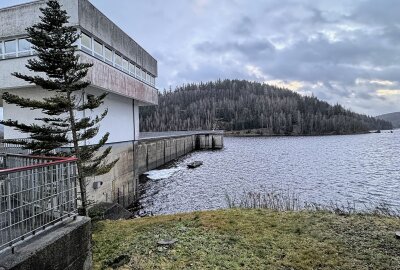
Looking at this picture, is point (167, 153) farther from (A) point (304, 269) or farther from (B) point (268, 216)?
(A) point (304, 269)

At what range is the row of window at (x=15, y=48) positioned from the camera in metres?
19.7

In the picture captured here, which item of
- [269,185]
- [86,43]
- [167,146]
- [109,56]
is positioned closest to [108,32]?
[109,56]

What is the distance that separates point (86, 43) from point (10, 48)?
5006 millimetres

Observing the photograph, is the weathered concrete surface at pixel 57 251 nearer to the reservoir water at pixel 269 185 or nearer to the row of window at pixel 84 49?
the row of window at pixel 84 49

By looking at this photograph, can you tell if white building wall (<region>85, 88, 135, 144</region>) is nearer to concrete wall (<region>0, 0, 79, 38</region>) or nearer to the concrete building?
the concrete building

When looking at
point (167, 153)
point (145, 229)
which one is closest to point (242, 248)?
point (145, 229)

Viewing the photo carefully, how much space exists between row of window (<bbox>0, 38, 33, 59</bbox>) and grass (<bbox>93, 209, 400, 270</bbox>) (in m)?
14.0

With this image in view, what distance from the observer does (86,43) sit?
19828 mm

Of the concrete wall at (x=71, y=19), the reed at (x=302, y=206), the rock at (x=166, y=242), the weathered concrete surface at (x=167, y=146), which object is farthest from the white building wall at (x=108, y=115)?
the rock at (x=166, y=242)

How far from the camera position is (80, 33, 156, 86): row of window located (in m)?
20.0

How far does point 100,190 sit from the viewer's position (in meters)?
20.8

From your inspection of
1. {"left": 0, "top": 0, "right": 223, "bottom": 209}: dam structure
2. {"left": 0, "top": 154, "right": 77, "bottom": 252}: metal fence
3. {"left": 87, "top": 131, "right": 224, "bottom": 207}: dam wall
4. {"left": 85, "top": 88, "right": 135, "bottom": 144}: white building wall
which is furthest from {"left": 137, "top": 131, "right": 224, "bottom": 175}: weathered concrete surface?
{"left": 0, "top": 154, "right": 77, "bottom": 252}: metal fence

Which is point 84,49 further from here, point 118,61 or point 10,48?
point 118,61

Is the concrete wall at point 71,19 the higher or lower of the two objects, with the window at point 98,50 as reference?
higher
